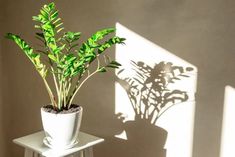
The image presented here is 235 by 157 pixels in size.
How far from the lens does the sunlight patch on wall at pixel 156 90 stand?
1.95 meters

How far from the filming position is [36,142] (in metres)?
1.85

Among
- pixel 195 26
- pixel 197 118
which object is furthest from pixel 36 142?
pixel 195 26

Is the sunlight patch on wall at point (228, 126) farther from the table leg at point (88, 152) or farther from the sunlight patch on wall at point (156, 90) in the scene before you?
the table leg at point (88, 152)

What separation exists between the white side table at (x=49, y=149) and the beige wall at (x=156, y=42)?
35 cm

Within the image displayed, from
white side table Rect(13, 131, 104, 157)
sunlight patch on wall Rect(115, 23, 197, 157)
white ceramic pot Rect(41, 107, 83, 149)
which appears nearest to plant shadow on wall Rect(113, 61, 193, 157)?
sunlight patch on wall Rect(115, 23, 197, 157)

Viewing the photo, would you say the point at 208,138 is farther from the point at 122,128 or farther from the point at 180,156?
the point at 122,128

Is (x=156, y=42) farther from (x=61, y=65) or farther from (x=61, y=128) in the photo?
(x=61, y=128)

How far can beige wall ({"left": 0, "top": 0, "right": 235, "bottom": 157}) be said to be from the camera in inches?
71.2

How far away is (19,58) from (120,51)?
88 cm

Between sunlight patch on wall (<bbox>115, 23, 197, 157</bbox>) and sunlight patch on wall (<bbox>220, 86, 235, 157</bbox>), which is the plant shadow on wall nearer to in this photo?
sunlight patch on wall (<bbox>115, 23, 197, 157</bbox>)

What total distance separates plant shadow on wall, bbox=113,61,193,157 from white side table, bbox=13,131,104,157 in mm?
335

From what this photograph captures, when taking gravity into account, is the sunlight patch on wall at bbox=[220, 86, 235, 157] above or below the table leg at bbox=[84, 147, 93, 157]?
above

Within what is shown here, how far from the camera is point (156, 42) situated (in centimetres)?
199

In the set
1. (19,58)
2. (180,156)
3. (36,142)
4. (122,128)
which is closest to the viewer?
(36,142)
